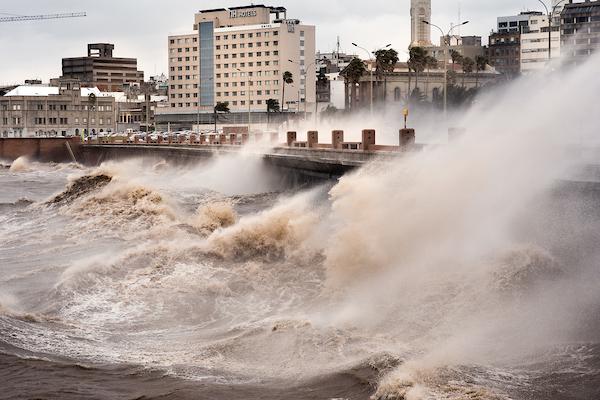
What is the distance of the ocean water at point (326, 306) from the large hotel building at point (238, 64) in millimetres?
136886

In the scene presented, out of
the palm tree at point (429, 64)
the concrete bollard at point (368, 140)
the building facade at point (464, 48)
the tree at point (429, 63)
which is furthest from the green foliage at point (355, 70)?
the concrete bollard at point (368, 140)

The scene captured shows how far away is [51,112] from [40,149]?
192 feet

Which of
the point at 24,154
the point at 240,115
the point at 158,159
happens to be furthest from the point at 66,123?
the point at 158,159

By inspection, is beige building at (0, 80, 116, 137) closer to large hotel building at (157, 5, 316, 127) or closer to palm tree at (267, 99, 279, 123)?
large hotel building at (157, 5, 316, 127)

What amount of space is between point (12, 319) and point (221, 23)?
6333 inches

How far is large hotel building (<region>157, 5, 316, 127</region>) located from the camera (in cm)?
16550

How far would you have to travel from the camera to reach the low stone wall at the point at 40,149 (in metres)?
107

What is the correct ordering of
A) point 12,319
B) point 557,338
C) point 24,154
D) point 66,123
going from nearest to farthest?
point 557,338
point 12,319
point 24,154
point 66,123

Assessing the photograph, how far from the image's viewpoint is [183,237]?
29.1 meters

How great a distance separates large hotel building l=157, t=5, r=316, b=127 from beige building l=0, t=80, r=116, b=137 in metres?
12.3

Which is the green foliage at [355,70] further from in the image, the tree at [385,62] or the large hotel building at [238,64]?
the large hotel building at [238,64]

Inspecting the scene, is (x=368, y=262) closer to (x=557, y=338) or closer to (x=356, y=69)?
(x=557, y=338)

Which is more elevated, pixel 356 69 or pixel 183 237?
pixel 356 69

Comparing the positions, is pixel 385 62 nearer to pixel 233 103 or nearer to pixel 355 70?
pixel 355 70
